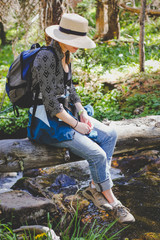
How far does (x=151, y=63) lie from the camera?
7.84m

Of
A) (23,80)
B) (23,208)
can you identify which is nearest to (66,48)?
(23,80)

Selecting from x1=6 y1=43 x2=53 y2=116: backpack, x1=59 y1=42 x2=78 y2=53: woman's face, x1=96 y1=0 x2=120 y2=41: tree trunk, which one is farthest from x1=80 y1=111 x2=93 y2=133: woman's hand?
x1=96 y1=0 x2=120 y2=41: tree trunk

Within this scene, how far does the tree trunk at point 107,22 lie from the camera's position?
35.7 ft

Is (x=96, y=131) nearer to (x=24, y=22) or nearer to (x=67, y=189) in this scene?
(x=67, y=189)

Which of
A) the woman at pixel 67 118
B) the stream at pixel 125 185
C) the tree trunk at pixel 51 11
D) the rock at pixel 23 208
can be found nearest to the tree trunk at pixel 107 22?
the tree trunk at pixel 51 11

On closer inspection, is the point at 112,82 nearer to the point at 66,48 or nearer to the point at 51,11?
the point at 51,11

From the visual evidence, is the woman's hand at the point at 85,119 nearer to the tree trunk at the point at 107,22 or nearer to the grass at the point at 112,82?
the grass at the point at 112,82

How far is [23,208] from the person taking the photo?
3.16m

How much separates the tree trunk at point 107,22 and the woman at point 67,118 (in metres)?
8.54

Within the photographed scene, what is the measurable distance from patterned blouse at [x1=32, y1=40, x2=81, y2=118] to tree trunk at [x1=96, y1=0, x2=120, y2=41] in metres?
8.78

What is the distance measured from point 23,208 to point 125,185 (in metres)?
1.62

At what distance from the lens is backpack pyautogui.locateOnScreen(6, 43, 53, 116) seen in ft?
8.96

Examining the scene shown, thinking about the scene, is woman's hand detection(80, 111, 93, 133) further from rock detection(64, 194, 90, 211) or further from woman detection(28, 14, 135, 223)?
rock detection(64, 194, 90, 211)

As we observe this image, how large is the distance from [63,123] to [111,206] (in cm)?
109
